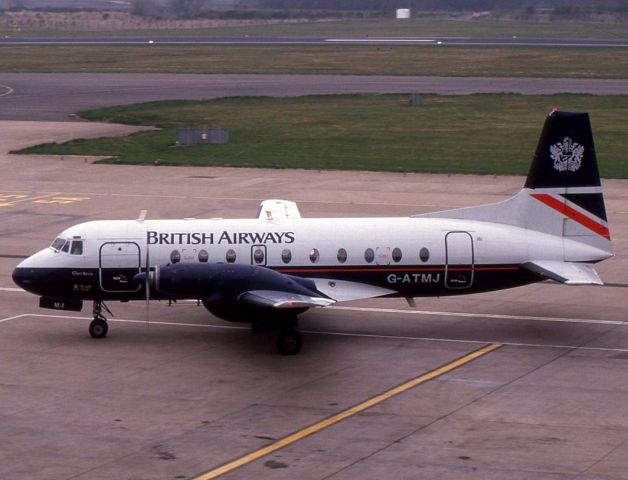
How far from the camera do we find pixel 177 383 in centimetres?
2550

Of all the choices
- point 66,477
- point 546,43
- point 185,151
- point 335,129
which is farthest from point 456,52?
point 66,477

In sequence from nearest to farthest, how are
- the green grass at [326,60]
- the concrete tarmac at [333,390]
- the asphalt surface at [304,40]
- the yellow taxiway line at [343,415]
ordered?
the yellow taxiway line at [343,415], the concrete tarmac at [333,390], the green grass at [326,60], the asphalt surface at [304,40]

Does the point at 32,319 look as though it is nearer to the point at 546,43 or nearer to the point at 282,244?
the point at 282,244

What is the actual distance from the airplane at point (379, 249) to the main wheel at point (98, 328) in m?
0.03

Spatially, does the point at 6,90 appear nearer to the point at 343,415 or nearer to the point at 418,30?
the point at 343,415

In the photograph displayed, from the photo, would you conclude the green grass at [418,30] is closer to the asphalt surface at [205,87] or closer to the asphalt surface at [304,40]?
the asphalt surface at [304,40]

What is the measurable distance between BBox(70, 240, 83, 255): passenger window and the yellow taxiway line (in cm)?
919

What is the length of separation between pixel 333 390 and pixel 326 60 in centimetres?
9554

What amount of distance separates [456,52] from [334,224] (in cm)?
9823

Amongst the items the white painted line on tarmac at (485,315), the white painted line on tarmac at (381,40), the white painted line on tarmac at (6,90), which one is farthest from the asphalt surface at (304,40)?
the white painted line on tarmac at (485,315)

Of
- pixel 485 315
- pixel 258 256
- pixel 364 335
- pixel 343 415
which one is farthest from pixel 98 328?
pixel 485 315

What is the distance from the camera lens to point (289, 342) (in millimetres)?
27547

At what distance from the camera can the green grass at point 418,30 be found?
155250 mm

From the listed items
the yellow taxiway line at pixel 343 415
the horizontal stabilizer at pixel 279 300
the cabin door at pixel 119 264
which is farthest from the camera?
the cabin door at pixel 119 264
